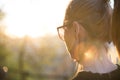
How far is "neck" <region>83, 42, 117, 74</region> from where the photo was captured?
4.95 ft

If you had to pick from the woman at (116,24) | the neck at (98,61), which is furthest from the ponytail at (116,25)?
the neck at (98,61)

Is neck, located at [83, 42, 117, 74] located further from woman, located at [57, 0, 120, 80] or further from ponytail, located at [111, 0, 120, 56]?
ponytail, located at [111, 0, 120, 56]

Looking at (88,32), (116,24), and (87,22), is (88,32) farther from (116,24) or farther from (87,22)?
(116,24)

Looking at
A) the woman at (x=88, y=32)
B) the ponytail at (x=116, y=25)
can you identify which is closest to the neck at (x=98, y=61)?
the woman at (x=88, y=32)

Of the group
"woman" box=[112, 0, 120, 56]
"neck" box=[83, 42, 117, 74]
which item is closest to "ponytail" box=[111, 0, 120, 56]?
"woman" box=[112, 0, 120, 56]

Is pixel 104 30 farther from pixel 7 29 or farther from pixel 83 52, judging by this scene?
pixel 7 29

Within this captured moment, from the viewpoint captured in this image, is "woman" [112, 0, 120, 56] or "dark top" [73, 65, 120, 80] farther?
"dark top" [73, 65, 120, 80]

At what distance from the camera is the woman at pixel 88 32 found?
1543mm

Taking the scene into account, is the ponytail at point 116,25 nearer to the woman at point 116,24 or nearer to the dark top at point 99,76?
the woman at point 116,24

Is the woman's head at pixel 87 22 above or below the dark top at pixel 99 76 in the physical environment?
above

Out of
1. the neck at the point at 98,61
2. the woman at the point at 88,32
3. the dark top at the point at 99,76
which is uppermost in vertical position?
the woman at the point at 88,32

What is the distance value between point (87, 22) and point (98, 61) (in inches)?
6.7

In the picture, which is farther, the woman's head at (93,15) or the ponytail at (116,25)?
the woman's head at (93,15)

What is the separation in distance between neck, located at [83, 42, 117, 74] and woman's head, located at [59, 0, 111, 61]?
0.03 meters
